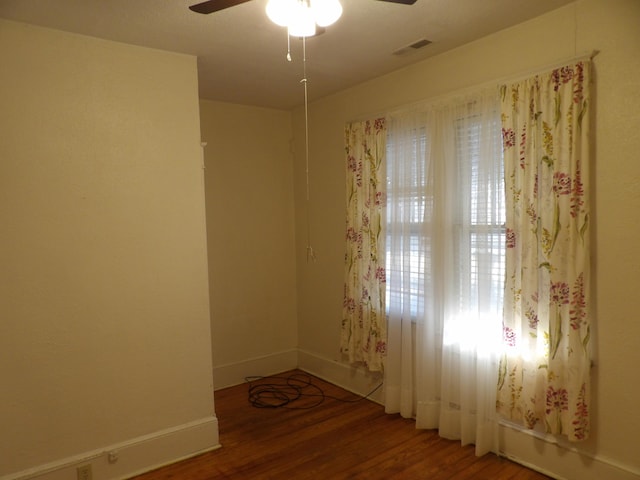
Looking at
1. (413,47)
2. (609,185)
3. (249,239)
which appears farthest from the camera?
(249,239)

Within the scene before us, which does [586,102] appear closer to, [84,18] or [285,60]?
[285,60]

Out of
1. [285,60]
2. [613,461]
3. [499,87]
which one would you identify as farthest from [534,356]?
[285,60]

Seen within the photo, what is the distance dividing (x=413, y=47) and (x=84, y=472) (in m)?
3.32

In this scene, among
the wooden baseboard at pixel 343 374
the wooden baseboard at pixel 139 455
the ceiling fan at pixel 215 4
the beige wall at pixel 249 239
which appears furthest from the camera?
the beige wall at pixel 249 239

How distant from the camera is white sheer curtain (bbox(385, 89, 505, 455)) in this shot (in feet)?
8.61

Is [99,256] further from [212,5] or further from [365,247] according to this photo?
[365,247]

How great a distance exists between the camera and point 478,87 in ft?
8.78

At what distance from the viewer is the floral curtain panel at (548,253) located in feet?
7.32

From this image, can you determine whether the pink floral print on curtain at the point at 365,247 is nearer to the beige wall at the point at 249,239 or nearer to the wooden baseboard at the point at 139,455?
the beige wall at the point at 249,239

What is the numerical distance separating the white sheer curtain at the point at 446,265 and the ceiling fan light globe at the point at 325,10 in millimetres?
1369

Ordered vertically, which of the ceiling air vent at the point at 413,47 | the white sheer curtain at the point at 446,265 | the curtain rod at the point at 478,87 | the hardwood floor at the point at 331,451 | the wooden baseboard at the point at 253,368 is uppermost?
the ceiling air vent at the point at 413,47

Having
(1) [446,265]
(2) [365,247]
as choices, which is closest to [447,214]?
(1) [446,265]

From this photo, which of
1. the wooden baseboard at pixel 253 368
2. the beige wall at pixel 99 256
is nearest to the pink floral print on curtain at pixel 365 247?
the wooden baseboard at pixel 253 368

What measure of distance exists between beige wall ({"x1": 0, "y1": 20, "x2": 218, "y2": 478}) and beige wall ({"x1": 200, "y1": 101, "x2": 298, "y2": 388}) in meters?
1.03
